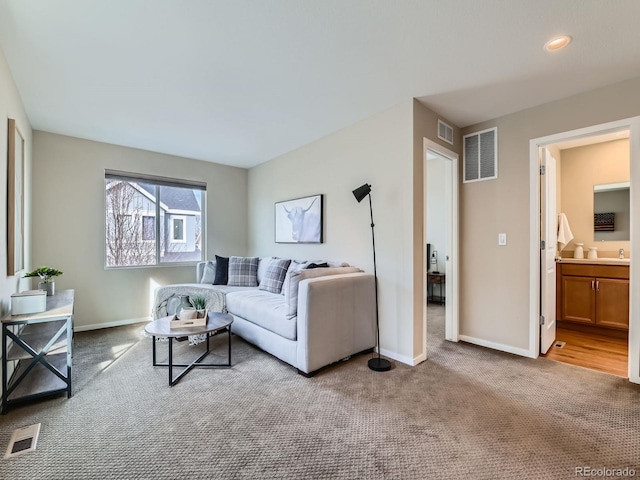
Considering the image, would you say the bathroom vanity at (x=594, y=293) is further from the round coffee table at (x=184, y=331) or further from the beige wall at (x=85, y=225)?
the beige wall at (x=85, y=225)

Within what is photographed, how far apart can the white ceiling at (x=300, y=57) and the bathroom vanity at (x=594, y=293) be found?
2.13 metres

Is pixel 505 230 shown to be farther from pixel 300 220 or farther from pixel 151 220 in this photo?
pixel 151 220

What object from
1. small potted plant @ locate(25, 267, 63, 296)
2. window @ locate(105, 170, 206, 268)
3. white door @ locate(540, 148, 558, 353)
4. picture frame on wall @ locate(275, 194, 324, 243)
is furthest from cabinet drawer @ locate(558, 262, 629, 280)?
small potted plant @ locate(25, 267, 63, 296)

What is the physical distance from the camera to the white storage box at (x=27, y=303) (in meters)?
2.05

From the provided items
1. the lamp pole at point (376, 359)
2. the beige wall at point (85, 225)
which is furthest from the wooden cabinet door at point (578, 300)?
the beige wall at point (85, 225)

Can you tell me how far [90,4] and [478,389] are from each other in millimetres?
3515

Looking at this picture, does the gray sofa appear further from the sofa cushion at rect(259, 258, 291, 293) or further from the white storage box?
the white storage box

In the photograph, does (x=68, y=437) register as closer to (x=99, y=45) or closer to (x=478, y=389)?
(x=99, y=45)

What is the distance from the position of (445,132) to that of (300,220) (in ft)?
6.66

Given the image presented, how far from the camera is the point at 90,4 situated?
5.45ft

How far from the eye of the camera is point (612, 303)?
11.4 ft

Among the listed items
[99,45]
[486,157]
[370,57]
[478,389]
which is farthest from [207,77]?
[478,389]

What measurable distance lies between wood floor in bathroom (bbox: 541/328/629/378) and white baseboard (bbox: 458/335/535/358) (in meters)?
0.19

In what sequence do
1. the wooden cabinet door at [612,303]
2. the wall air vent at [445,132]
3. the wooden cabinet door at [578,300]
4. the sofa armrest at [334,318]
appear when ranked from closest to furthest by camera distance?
the sofa armrest at [334,318] < the wall air vent at [445,132] < the wooden cabinet door at [612,303] < the wooden cabinet door at [578,300]
